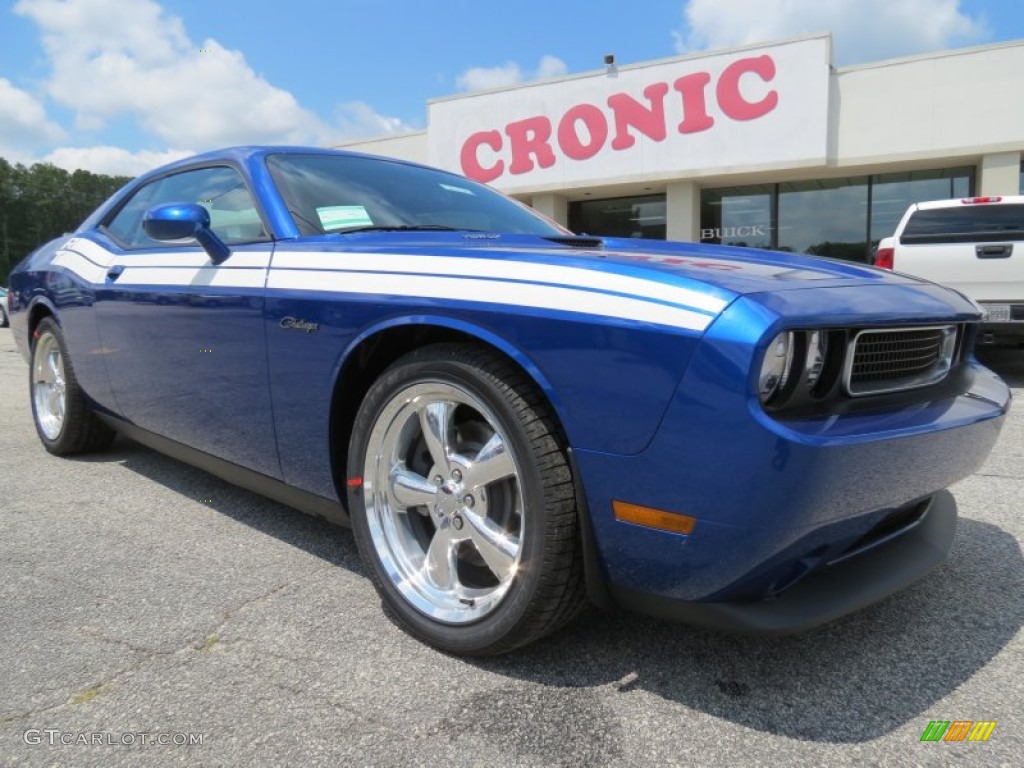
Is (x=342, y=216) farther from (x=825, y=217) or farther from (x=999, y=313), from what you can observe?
(x=825, y=217)

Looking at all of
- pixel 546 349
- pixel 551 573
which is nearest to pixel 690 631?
pixel 551 573

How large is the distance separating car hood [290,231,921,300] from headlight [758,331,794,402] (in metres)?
0.11

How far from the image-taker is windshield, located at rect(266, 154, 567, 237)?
8.18 ft

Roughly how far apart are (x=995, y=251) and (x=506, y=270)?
6295 mm

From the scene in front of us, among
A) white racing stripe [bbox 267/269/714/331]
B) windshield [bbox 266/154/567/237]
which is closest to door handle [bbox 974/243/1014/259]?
windshield [bbox 266/154/567/237]

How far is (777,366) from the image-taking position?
4.75 feet

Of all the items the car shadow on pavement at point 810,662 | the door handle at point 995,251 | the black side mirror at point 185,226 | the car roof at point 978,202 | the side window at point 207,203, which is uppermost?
the car roof at point 978,202

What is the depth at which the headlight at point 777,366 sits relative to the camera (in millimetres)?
1426

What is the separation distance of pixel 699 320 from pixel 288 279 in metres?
1.35

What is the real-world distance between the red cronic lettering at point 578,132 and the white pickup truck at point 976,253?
815 centimetres

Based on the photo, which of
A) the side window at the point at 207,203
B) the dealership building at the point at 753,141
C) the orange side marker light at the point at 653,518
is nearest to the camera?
the orange side marker light at the point at 653,518

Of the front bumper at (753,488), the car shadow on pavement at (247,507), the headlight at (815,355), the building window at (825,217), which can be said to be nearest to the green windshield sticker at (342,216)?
the car shadow on pavement at (247,507)

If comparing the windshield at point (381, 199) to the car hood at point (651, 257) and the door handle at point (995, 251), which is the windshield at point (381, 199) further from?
the door handle at point (995, 251)

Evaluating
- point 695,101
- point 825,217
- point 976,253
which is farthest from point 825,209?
point 976,253
